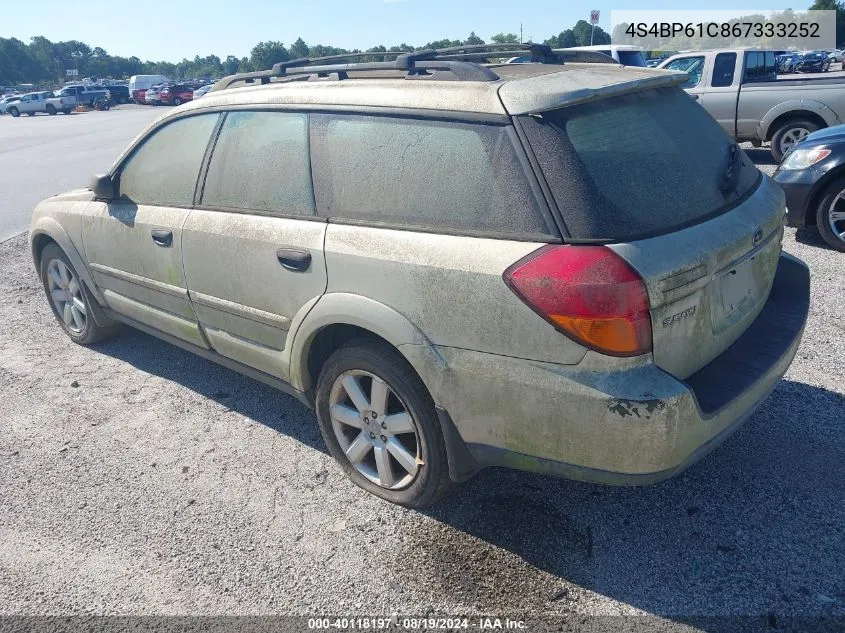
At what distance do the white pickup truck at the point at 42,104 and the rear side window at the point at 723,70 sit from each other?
43725mm

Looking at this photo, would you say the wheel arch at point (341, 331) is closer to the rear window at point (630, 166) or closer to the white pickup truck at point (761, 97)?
the rear window at point (630, 166)

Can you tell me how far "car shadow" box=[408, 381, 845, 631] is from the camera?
2520 millimetres

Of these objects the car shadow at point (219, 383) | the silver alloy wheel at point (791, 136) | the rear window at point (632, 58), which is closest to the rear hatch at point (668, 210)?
the car shadow at point (219, 383)

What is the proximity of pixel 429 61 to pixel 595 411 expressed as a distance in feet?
5.70

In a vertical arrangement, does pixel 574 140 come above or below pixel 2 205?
above

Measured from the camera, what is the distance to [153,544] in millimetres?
2984

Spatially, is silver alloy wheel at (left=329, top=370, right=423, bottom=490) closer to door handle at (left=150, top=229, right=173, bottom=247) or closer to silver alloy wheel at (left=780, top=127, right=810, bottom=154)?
door handle at (left=150, top=229, right=173, bottom=247)

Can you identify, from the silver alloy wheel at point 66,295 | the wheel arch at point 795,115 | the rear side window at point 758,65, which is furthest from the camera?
the rear side window at point 758,65

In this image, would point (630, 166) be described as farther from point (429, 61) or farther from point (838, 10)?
point (838, 10)

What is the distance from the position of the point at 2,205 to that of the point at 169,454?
9.43m

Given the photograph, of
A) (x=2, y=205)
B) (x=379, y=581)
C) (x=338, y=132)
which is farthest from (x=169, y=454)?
(x=2, y=205)

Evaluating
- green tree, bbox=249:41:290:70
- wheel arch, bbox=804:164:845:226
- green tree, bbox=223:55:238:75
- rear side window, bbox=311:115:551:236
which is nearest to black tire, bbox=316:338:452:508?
rear side window, bbox=311:115:551:236

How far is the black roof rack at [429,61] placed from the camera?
10.0ft

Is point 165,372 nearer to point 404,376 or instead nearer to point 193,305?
point 193,305
